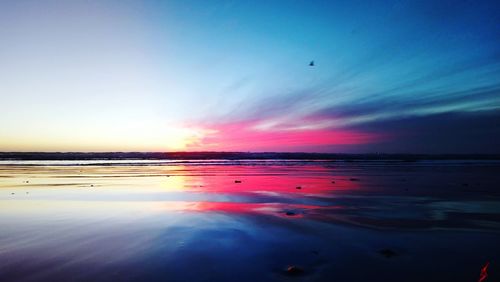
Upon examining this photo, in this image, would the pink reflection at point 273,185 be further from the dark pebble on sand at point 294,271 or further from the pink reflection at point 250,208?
the dark pebble on sand at point 294,271

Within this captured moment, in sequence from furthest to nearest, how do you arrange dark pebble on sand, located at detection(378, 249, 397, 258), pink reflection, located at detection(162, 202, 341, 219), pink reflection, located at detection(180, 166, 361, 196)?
pink reflection, located at detection(180, 166, 361, 196) → pink reflection, located at detection(162, 202, 341, 219) → dark pebble on sand, located at detection(378, 249, 397, 258)

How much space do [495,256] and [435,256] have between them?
0.88 m

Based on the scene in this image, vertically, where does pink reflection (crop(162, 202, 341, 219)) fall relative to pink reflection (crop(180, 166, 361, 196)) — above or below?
below

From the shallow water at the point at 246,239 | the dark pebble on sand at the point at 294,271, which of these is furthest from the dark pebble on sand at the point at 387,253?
the dark pebble on sand at the point at 294,271

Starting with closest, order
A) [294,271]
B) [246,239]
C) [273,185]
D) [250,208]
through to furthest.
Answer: [294,271]
[246,239]
[250,208]
[273,185]

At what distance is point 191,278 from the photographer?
158 inches

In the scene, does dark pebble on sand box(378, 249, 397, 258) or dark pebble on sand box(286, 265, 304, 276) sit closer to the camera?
dark pebble on sand box(286, 265, 304, 276)

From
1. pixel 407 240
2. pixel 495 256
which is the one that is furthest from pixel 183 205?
pixel 495 256

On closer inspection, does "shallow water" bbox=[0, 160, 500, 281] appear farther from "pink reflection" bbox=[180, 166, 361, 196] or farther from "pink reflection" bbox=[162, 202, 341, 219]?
"pink reflection" bbox=[180, 166, 361, 196]

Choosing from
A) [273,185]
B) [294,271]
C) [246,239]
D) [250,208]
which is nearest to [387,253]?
[294,271]

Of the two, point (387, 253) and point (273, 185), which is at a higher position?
point (273, 185)

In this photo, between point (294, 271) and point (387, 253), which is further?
point (387, 253)

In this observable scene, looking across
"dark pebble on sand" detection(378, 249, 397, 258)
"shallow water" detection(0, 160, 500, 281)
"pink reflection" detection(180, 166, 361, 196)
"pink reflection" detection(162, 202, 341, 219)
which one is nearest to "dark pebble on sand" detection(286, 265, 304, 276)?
"shallow water" detection(0, 160, 500, 281)

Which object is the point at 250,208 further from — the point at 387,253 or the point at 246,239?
the point at 387,253
